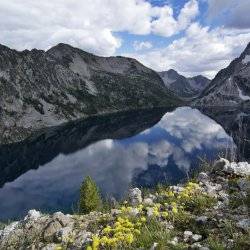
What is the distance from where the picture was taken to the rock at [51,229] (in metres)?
14.6

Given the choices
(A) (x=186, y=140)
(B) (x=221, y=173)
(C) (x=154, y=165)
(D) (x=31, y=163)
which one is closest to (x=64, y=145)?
(D) (x=31, y=163)

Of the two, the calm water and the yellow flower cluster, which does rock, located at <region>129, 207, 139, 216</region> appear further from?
the calm water

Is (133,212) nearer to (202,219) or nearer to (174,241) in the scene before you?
(202,219)

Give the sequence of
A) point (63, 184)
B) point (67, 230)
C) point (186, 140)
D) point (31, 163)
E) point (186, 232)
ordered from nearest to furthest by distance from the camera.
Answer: point (186, 232) → point (67, 230) → point (63, 184) → point (31, 163) → point (186, 140)

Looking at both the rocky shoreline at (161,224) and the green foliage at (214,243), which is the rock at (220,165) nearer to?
the rocky shoreline at (161,224)

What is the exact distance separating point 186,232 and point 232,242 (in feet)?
5.47

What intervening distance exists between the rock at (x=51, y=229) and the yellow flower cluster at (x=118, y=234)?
180 cm

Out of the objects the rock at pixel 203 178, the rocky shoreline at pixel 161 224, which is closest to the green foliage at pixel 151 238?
the rocky shoreline at pixel 161 224

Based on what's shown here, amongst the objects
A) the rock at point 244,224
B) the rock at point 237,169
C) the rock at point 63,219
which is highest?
the rock at point 237,169

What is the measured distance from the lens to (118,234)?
1279cm

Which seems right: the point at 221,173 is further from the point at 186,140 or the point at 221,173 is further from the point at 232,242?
the point at 186,140

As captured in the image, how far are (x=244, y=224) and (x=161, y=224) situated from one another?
2489mm

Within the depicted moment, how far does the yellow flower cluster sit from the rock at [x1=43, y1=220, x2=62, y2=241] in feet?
5.89

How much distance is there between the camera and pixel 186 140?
613 ft
